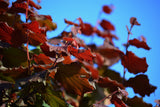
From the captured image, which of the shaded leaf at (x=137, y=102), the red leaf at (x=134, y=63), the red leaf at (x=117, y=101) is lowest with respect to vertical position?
the red leaf at (x=117, y=101)

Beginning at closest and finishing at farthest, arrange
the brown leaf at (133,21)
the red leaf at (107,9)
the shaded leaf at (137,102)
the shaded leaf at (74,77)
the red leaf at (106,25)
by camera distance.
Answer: the shaded leaf at (74,77)
the shaded leaf at (137,102)
the brown leaf at (133,21)
the red leaf at (106,25)
the red leaf at (107,9)

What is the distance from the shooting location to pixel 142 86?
1124 mm

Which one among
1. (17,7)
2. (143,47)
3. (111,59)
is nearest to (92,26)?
(111,59)

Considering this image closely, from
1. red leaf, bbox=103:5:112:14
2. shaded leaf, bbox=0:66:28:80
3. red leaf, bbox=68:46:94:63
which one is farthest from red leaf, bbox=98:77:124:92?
red leaf, bbox=103:5:112:14

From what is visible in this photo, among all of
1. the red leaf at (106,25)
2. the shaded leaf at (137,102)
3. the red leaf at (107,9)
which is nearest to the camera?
the shaded leaf at (137,102)

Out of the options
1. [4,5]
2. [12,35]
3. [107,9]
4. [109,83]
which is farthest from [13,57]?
[107,9]

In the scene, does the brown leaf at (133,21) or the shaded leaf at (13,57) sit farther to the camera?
the brown leaf at (133,21)

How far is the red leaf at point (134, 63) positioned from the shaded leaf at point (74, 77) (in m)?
0.33

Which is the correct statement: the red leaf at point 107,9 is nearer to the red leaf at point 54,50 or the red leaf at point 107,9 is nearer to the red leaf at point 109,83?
the red leaf at point 109,83

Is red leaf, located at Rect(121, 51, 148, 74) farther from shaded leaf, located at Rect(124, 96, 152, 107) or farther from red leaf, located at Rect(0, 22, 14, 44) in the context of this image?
red leaf, located at Rect(0, 22, 14, 44)

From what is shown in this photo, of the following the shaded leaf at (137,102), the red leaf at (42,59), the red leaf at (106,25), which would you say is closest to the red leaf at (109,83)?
the shaded leaf at (137,102)

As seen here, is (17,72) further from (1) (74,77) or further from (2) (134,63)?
(2) (134,63)

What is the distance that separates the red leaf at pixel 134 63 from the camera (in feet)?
3.67

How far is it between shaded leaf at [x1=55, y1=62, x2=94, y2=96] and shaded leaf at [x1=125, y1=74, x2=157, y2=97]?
0.34 metres
